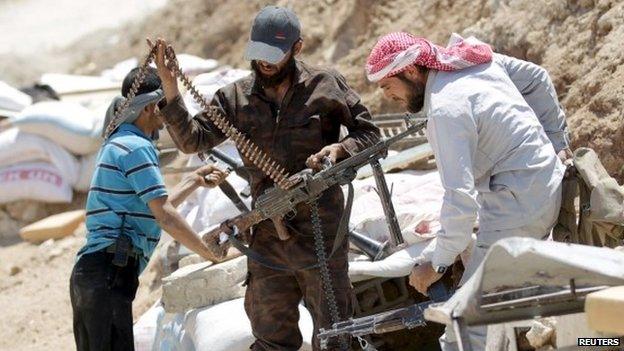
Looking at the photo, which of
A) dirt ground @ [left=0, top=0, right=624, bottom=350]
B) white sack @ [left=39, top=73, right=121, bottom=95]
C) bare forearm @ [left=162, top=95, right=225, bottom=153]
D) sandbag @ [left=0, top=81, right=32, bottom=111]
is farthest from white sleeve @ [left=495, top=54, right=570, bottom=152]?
white sack @ [left=39, top=73, right=121, bottom=95]

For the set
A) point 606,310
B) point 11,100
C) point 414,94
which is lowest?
point 606,310

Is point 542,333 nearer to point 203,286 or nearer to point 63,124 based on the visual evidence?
point 203,286

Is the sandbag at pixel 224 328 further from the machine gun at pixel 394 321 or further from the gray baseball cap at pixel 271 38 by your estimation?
the gray baseball cap at pixel 271 38

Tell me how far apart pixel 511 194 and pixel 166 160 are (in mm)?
5385

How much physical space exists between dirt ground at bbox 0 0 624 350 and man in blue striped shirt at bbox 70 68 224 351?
8.52ft

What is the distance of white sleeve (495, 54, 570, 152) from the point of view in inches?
187

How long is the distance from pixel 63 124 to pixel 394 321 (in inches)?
246

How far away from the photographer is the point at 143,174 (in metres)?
5.02

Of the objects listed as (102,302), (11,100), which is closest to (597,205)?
(102,302)

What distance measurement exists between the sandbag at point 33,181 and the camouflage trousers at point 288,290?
18.4ft

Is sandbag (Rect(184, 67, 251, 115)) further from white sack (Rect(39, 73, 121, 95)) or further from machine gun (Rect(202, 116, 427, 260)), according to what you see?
white sack (Rect(39, 73, 121, 95))

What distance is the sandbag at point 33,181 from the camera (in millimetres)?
10452

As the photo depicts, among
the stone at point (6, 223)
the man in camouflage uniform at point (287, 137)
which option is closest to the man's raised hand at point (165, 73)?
the man in camouflage uniform at point (287, 137)

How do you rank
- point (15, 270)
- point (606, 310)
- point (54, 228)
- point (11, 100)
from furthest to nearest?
1. point (11, 100)
2. point (54, 228)
3. point (15, 270)
4. point (606, 310)
